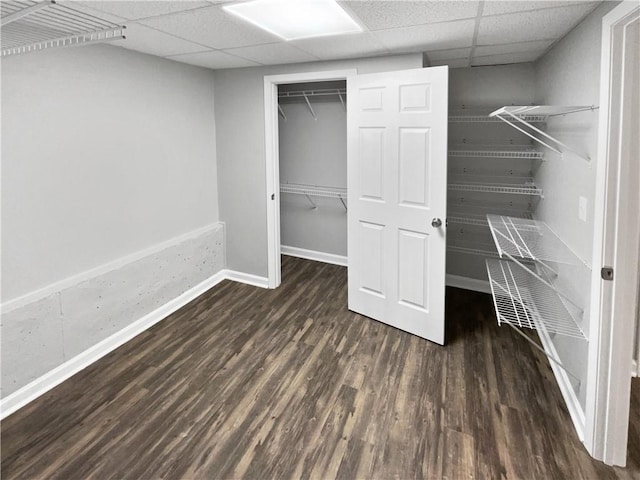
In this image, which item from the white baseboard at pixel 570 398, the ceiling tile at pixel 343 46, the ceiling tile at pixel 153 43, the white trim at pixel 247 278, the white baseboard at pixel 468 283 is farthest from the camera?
the white trim at pixel 247 278

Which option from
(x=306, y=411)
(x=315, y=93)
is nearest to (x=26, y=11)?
(x=306, y=411)

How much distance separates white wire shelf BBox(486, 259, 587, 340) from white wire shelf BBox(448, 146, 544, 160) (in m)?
0.89

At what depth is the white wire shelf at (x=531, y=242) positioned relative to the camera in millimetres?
2339

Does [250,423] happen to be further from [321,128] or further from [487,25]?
[321,128]

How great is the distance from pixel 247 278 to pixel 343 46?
7.77 feet

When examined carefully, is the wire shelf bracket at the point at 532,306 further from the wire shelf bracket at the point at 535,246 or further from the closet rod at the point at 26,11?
the closet rod at the point at 26,11

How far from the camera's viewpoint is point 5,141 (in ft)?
7.38

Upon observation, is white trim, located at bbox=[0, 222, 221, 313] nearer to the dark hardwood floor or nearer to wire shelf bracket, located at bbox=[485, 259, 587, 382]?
the dark hardwood floor

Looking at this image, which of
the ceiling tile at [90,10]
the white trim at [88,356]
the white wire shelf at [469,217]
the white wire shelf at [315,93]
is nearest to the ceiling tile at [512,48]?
the white wire shelf at [469,217]

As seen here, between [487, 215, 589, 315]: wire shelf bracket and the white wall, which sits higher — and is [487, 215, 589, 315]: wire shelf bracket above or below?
below

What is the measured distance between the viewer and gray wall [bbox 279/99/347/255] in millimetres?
4637

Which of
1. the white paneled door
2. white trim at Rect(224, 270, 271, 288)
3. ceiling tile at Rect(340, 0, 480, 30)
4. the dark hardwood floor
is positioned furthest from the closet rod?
white trim at Rect(224, 270, 271, 288)

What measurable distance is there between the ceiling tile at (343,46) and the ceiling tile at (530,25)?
0.67m

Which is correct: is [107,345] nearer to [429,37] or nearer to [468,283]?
[429,37]
